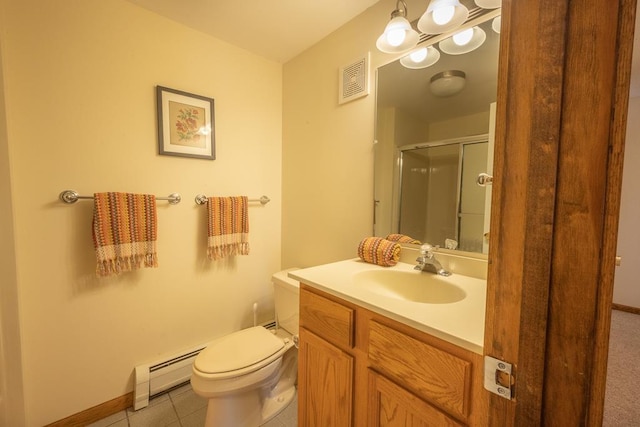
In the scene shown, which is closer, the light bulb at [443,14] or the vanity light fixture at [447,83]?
the light bulb at [443,14]

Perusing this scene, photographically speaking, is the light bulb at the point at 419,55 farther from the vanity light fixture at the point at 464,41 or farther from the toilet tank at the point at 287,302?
the toilet tank at the point at 287,302

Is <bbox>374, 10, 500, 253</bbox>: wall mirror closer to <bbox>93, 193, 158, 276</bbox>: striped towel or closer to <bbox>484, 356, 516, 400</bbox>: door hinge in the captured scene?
<bbox>484, 356, 516, 400</bbox>: door hinge

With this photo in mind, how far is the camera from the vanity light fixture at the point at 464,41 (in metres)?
1.05

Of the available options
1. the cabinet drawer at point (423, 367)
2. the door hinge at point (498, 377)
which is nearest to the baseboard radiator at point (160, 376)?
the cabinet drawer at point (423, 367)

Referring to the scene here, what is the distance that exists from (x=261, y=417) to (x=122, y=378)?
0.81 metres

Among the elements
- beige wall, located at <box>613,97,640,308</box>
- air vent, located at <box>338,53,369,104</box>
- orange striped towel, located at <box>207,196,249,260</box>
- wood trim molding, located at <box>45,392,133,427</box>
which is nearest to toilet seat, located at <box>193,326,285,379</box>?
orange striped towel, located at <box>207,196,249,260</box>

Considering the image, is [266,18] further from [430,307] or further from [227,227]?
[430,307]

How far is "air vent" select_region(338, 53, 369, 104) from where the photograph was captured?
1.41m

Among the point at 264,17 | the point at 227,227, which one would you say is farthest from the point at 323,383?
the point at 264,17

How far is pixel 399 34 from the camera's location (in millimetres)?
1143

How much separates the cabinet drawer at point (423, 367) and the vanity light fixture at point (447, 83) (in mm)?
1027

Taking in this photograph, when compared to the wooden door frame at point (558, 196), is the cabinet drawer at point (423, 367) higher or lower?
lower

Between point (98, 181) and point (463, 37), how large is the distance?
1837mm

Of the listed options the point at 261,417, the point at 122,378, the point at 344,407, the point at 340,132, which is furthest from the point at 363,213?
the point at 122,378
